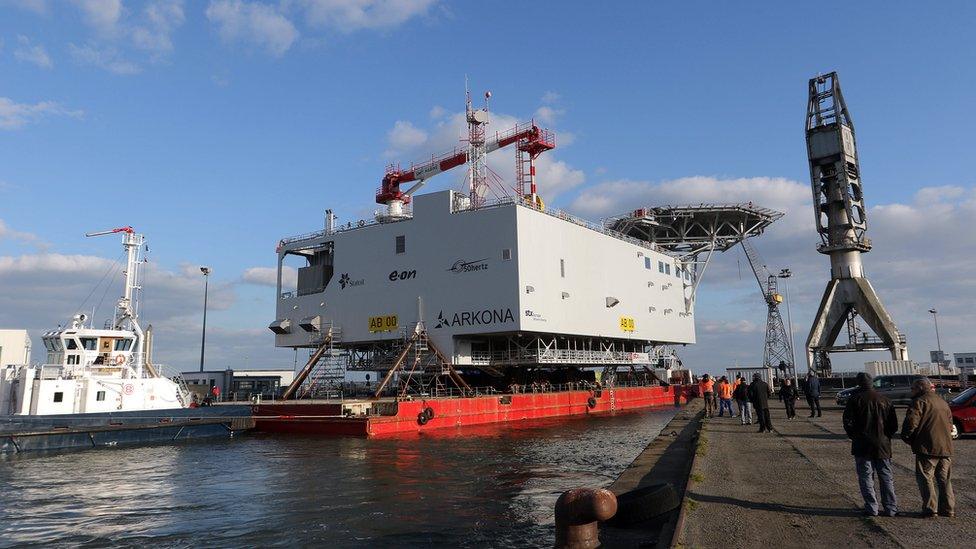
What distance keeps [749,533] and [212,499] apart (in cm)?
1152

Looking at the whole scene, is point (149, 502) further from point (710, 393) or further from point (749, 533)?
point (710, 393)

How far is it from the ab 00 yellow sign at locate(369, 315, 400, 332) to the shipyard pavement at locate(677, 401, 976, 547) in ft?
95.7

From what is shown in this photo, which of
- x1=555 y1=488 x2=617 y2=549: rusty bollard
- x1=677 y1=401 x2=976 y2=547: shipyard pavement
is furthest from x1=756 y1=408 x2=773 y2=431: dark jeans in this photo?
x1=555 y1=488 x2=617 y2=549: rusty bollard

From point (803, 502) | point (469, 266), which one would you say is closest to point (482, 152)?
point (469, 266)

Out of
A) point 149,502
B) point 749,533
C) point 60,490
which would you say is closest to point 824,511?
point 749,533

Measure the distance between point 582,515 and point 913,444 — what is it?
158 inches

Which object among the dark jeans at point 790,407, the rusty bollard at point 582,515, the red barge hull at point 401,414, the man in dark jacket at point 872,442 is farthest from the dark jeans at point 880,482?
the red barge hull at point 401,414

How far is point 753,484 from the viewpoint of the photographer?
32.9 ft

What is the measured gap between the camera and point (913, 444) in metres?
7.51

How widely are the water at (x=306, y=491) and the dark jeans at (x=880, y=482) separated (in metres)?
4.35

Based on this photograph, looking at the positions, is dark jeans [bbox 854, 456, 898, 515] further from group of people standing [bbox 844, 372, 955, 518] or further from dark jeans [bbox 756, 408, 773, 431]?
dark jeans [bbox 756, 408, 773, 431]

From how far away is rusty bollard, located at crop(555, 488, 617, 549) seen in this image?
7.99m

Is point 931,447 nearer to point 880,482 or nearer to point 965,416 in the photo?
point 880,482

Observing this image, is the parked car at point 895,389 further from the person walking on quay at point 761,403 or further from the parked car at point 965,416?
the parked car at point 965,416
